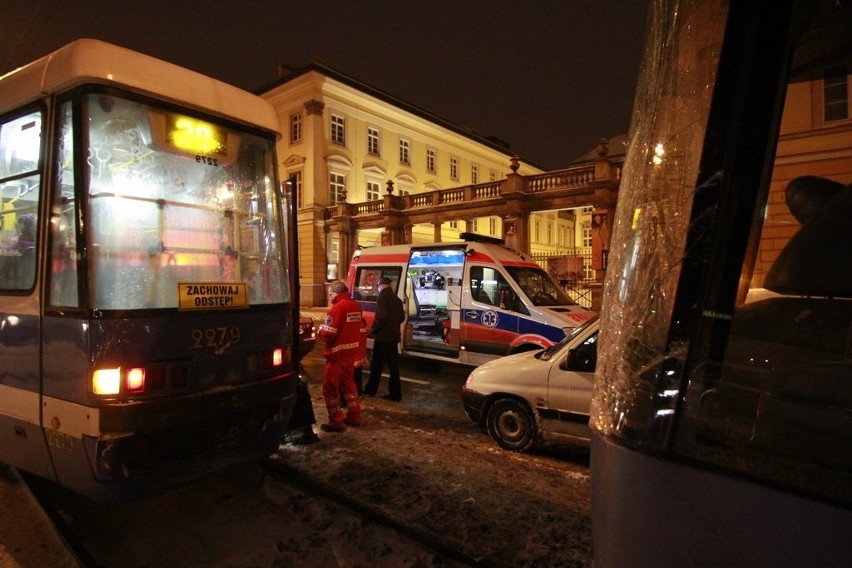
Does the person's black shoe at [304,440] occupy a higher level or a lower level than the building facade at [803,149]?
lower

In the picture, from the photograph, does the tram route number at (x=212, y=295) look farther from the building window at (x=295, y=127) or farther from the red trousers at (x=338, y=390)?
the building window at (x=295, y=127)

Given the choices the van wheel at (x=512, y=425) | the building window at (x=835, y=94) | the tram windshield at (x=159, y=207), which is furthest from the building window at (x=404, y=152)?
the building window at (x=835, y=94)

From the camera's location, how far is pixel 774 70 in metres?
1.34

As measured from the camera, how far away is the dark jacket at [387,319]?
764 centimetres

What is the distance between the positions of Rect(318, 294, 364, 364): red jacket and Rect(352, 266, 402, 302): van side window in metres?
4.94

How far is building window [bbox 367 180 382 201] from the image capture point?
36.9m

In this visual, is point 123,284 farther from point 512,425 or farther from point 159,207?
point 512,425

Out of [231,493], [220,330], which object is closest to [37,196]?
[220,330]

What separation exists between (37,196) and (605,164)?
69.6 feet

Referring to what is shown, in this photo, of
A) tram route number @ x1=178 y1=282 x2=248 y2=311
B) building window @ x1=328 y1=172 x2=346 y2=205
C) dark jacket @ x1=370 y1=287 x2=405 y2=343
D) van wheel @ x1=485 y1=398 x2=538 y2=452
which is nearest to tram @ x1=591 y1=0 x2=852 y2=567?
tram route number @ x1=178 y1=282 x2=248 y2=311

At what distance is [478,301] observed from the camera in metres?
9.52

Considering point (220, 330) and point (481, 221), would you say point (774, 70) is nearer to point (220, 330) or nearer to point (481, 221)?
point (220, 330)

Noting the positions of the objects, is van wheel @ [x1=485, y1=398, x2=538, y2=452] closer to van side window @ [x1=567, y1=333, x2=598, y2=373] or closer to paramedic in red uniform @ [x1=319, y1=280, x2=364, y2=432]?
van side window @ [x1=567, y1=333, x2=598, y2=373]

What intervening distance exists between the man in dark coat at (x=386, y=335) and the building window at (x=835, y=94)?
20.6 ft
